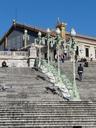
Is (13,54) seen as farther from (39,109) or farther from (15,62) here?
(39,109)

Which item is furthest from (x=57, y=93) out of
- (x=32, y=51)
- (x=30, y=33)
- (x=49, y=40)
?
(x=30, y=33)

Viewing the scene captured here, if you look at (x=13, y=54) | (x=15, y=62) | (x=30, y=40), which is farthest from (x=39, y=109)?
(x=30, y=40)

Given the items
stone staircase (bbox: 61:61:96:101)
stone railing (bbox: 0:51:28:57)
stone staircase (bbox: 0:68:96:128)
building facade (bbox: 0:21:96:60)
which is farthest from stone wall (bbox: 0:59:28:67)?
stone staircase (bbox: 0:68:96:128)

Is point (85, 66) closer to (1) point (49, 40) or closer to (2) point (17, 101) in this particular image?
(1) point (49, 40)

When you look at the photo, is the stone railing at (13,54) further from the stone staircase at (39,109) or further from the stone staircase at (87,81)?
the stone staircase at (39,109)

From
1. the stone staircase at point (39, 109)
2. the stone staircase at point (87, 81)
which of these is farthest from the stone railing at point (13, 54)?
the stone staircase at point (39, 109)

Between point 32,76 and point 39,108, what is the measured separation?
10.8 metres

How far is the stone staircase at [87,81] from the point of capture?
3356 cm

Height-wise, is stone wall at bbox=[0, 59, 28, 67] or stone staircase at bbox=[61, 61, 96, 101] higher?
stone wall at bbox=[0, 59, 28, 67]

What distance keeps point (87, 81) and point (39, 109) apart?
32.2ft

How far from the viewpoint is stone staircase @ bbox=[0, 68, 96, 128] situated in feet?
88.4

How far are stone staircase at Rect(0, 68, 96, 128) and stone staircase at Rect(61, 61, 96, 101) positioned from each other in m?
1.95

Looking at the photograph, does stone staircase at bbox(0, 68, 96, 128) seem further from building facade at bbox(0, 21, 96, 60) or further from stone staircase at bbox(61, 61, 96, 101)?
building facade at bbox(0, 21, 96, 60)

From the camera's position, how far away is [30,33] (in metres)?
70.4
